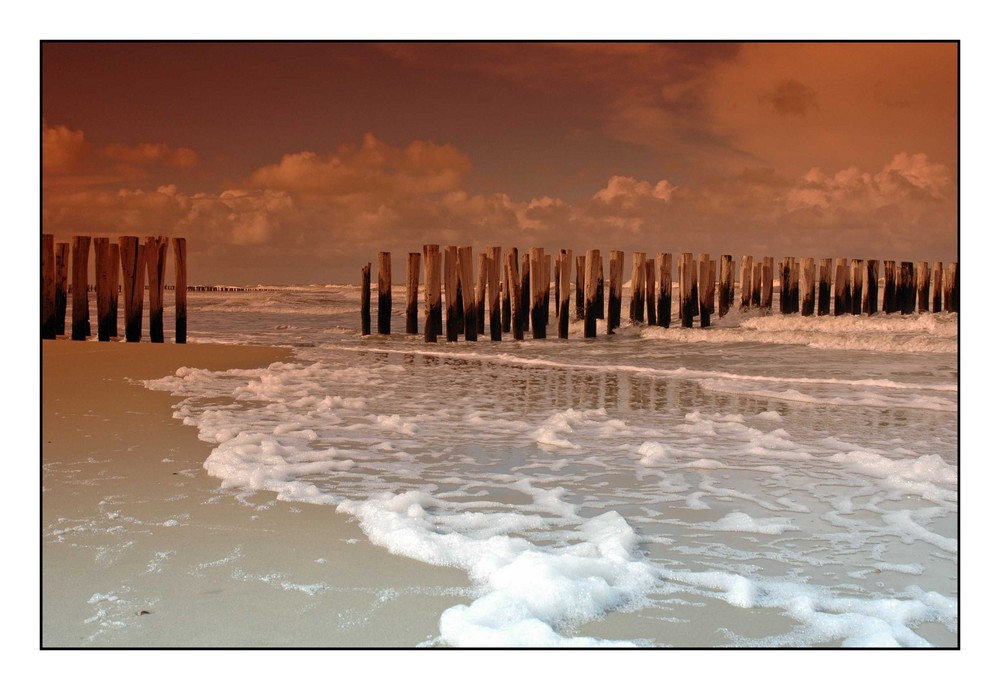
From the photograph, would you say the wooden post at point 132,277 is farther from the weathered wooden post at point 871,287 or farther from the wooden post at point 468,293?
the weathered wooden post at point 871,287

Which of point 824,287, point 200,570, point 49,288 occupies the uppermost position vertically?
point 824,287

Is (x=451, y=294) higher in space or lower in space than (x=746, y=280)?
lower

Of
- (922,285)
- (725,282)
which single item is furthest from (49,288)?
(922,285)

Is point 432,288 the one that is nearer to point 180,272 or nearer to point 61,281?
point 180,272

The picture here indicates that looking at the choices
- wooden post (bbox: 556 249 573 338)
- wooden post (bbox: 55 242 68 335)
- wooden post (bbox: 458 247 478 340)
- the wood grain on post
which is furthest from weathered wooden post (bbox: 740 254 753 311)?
wooden post (bbox: 55 242 68 335)

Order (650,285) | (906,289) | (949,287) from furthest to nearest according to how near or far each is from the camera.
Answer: (949,287), (906,289), (650,285)

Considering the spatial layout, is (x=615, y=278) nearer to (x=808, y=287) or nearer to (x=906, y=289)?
(x=808, y=287)

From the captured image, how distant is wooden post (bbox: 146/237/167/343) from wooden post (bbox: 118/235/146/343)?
0.29 ft

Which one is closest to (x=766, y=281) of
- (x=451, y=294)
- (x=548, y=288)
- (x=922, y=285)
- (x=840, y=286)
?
(x=840, y=286)

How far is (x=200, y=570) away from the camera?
7.22 feet

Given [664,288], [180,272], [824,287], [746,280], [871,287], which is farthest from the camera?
[871,287]

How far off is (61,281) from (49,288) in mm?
170

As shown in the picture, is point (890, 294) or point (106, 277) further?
point (890, 294)

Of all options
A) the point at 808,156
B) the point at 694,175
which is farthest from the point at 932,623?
the point at 694,175
